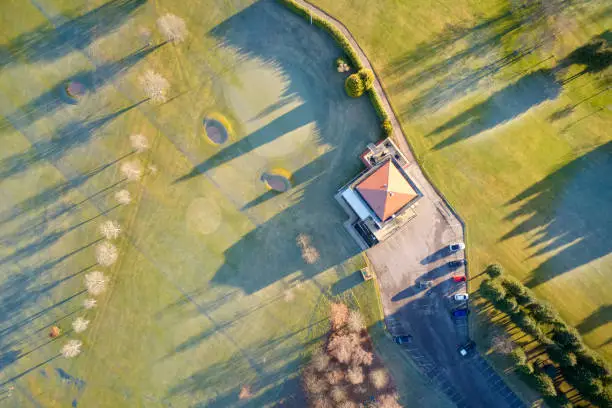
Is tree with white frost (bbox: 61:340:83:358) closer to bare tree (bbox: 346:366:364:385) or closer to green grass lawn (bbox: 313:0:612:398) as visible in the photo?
bare tree (bbox: 346:366:364:385)

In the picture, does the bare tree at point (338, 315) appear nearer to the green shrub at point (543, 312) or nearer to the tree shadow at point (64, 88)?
the green shrub at point (543, 312)

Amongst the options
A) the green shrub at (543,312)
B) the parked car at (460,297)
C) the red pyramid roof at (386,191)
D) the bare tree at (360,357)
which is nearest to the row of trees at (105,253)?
the red pyramid roof at (386,191)

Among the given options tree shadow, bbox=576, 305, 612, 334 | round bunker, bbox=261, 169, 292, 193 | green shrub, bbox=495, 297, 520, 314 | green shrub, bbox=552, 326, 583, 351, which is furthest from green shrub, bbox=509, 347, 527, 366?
round bunker, bbox=261, 169, 292, 193

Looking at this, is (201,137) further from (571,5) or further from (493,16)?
(571,5)

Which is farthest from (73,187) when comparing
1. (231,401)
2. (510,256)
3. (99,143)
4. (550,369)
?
(550,369)

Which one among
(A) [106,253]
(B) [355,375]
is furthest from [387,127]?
(A) [106,253]

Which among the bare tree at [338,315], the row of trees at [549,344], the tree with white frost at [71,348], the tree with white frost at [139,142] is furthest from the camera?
the tree with white frost at [139,142]
